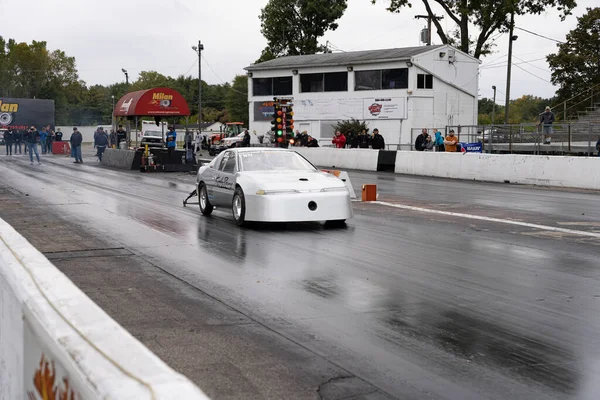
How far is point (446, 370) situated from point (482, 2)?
4976 cm

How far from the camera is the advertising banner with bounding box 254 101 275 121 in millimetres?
58244

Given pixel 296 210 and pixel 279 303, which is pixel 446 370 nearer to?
pixel 279 303

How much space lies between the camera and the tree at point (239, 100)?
369 feet

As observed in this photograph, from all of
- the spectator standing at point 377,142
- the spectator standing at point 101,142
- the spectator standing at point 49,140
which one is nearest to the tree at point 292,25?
the spectator standing at point 49,140

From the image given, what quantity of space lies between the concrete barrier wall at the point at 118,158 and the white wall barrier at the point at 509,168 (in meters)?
12.0

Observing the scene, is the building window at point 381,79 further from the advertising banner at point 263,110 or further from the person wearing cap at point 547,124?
the person wearing cap at point 547,124

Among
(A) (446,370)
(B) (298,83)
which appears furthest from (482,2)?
(A) (446,370)

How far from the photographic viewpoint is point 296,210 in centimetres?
1270

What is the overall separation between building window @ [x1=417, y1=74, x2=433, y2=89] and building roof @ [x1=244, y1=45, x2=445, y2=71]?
1.52 metres

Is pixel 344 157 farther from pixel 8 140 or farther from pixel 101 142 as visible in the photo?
pixel 8 140

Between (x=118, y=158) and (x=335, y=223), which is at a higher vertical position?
(x=118, y=158)

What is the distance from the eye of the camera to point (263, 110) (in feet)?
192

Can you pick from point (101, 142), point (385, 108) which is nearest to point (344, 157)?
point (101, 142)

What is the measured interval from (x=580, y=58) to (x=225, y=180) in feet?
183
